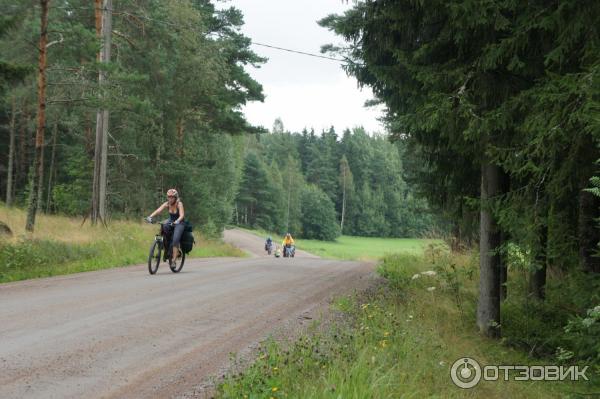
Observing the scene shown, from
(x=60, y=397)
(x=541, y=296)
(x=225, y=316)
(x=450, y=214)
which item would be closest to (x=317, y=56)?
(x=450, y=214)

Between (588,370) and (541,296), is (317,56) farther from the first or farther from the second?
(588,370)

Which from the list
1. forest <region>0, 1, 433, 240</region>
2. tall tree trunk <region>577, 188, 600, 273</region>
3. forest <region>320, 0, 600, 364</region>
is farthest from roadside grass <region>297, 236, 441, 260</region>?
tall tree trunk <region>577, 188, 600, 273</region>

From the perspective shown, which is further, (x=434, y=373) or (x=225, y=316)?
(x=225, y=316)

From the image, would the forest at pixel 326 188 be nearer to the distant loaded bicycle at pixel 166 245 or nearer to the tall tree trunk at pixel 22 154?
the tall tree trunk at pixel 22 154

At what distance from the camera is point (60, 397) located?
3820 mm

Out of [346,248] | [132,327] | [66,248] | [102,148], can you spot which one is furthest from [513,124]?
[346,248]

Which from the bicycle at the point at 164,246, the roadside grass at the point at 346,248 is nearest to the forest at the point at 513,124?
the bicycle at the point at 164,246

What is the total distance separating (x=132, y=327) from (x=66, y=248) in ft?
27.7

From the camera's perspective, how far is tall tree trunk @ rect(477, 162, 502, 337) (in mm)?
8156

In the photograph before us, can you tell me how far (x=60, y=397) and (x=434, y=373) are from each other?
345 centimetres

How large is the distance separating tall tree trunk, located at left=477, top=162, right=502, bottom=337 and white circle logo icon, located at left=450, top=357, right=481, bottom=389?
105 inches

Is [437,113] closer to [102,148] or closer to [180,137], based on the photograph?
[102,148]

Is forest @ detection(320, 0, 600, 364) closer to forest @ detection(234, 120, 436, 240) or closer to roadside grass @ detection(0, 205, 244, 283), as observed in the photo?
roadside grass @ detection(0, 205, 244, 283)

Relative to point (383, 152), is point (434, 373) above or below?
below
